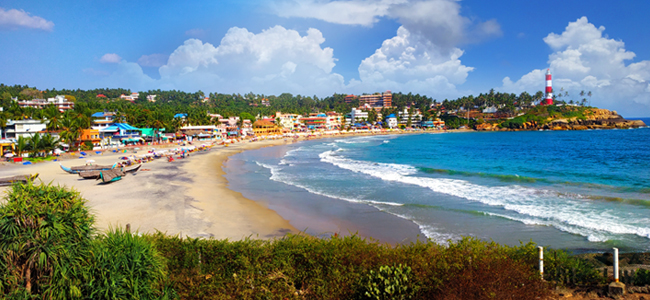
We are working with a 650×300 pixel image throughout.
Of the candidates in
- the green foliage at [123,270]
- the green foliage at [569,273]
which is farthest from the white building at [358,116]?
the green foliage at [123,270]

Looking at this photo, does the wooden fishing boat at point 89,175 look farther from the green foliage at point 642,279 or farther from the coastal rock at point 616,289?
the green foliage at point 642,279

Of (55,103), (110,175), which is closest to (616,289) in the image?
(110,175)

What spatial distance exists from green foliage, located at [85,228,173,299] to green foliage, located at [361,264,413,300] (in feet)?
11.5

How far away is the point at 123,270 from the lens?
5840 mm

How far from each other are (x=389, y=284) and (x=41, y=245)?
537cm

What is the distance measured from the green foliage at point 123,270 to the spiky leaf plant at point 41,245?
0.64ft

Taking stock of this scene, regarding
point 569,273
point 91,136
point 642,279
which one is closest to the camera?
point 642,279

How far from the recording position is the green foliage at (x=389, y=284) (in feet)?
19.8

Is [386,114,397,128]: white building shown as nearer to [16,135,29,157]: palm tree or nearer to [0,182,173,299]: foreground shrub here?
[16,135,29,157]: palm tree

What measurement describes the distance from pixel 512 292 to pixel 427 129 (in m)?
138

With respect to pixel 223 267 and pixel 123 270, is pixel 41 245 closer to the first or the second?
pixel 123 270

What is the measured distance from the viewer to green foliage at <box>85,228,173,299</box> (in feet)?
18.5

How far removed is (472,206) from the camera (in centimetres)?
1931

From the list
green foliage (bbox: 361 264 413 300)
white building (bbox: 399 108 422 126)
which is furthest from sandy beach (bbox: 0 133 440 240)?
white building (bbox: 399 108 422 126)
